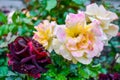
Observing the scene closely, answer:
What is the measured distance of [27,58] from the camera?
4.48ft

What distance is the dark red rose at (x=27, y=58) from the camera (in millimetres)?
1369

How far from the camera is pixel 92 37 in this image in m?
1.44

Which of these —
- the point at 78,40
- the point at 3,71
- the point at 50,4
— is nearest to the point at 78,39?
the point at 78,40

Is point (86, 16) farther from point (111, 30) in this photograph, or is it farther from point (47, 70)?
point (47, 70)

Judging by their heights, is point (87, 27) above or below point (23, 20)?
above

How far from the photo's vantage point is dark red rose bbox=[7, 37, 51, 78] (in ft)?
4.49

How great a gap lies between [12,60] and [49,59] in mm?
128

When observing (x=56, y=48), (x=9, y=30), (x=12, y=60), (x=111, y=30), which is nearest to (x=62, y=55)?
(x=56, y=48)

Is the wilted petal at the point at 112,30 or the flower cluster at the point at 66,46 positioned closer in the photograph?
the flower cluster at the point at 66,46

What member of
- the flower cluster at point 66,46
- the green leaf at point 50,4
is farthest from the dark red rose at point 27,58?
the green leaf at point 50,4

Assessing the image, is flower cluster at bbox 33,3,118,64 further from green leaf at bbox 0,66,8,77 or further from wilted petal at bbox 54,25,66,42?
green leaf at bbox 0,66,8,77

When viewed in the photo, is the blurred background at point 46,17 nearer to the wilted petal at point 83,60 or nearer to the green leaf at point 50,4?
the green leaf at point 50,4

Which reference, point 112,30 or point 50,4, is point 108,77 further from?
point 50,4

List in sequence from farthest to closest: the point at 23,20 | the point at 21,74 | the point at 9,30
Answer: the point at 23,20, the point at 9,30, the point at 21,74
